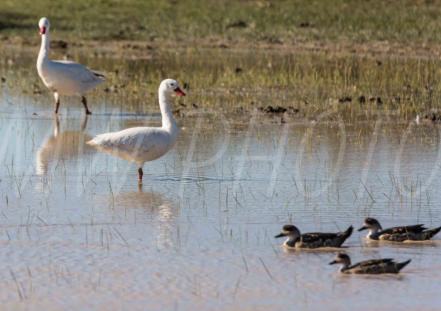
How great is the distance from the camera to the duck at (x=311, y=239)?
27.4 ft

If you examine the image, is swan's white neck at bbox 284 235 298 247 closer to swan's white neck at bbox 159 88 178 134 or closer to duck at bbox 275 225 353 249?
duck at bbox 275 225 353 249

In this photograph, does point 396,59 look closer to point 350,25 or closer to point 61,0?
point 350,25

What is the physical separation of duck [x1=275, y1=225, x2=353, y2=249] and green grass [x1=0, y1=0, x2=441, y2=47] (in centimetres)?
2093

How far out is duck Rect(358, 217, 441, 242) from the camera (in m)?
8.66

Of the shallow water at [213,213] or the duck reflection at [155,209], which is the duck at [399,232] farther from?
the duck reflection at [155,209]

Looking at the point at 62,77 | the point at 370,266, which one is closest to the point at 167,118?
the point at 370,266

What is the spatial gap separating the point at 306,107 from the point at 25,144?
20.4 ft

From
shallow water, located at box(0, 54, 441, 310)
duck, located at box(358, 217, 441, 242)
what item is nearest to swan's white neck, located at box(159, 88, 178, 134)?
shallow water, located at box(0, 54, 441, 310)

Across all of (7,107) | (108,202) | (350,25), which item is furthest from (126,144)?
(350,25)

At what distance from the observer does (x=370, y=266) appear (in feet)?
25.1

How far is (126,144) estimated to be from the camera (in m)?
11.2

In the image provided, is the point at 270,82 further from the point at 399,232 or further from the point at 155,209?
the point at 399,232

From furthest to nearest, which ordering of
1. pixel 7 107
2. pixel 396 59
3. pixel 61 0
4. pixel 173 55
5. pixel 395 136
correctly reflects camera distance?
pixel 61 0 → pixel 173 55 → pixel 396 59 → pixel 7 107 → pixel 395 136

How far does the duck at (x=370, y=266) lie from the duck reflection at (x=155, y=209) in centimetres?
174
